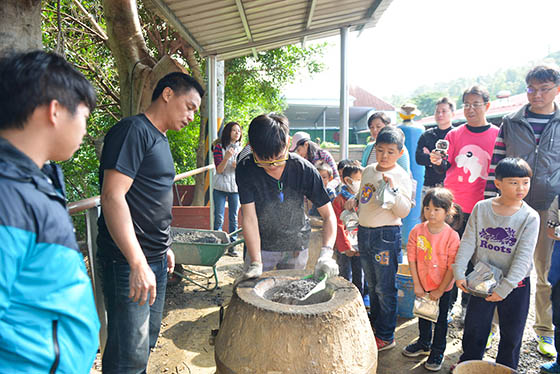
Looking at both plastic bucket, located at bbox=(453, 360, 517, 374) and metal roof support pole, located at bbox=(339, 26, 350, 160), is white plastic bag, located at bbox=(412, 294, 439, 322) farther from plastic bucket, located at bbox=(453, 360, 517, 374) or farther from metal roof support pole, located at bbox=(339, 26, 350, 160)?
metal roof support pole, located at bbox=(339, 26, 350, 160)

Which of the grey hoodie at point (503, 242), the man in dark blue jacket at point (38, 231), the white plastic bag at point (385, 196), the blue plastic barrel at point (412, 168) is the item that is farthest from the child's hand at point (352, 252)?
the man in dark blue jacket at point (38, 231)

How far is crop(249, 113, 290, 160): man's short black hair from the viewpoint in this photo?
221 centimetres

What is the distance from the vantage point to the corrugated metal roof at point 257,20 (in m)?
4.00

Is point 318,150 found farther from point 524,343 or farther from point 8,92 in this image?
point 8,92

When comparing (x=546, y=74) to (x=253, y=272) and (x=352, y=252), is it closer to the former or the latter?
(x=352, y=252)

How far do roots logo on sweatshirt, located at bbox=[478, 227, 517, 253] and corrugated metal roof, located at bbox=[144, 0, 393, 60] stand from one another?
315 cm

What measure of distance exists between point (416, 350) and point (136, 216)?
8.32 ft

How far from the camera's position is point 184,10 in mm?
3871

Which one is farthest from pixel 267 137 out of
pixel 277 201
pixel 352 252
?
pixel 352 252

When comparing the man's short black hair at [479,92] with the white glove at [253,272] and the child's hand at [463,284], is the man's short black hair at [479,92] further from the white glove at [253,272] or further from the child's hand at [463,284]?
the white glove at [253,272]

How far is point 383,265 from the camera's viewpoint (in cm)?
297

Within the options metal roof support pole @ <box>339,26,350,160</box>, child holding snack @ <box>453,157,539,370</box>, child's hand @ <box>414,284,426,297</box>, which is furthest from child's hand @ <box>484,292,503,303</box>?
metal roof support pole @ <box>339,26,350,160</box>

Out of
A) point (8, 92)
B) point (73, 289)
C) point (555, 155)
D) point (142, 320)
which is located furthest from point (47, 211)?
point (555, 155)

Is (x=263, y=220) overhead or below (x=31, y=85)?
below
